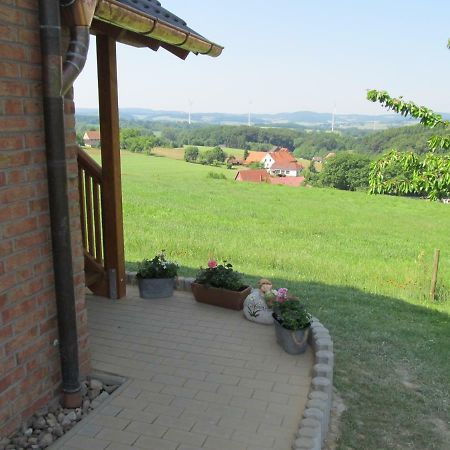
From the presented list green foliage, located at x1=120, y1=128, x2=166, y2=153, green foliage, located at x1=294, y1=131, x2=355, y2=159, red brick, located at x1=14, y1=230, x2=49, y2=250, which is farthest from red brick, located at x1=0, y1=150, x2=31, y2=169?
green foliage, located at x1=294, y1=131, x2=355, y2=159

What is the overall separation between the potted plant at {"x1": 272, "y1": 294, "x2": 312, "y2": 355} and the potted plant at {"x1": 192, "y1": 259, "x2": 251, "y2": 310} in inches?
34.9

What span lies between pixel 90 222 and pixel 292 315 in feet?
8.89

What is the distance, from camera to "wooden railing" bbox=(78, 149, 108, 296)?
218 inches

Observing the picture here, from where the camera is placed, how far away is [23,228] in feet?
10.0

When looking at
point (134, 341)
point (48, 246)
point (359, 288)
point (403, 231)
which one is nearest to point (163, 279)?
point (134, 341)

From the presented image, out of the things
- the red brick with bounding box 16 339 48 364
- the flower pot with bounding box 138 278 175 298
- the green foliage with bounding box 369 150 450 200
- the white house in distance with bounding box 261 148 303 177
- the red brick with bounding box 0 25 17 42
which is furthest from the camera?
the white house in distance with bounding box 261 148 303 177

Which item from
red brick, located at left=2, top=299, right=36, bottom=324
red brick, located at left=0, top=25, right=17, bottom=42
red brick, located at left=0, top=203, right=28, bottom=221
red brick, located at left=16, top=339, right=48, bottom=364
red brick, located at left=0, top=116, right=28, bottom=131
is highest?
red brick, located at left=0, top=25, right=17, bottom=42

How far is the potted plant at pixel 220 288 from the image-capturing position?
547 cm

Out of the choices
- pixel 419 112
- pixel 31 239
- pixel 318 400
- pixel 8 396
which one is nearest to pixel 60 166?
pixel 31 239

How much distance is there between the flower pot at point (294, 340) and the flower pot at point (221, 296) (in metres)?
0.99

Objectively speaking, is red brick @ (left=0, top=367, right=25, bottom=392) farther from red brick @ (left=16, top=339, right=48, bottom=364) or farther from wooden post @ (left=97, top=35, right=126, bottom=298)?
wooden post @ (left=97, top=35, right=126, bottom=298)

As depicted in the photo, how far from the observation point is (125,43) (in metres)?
5.23

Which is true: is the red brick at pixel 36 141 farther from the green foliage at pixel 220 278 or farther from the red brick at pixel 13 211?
the green foliage at pixel 220 278

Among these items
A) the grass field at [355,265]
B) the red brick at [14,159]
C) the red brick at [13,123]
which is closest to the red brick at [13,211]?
the red brick at [14,159]
